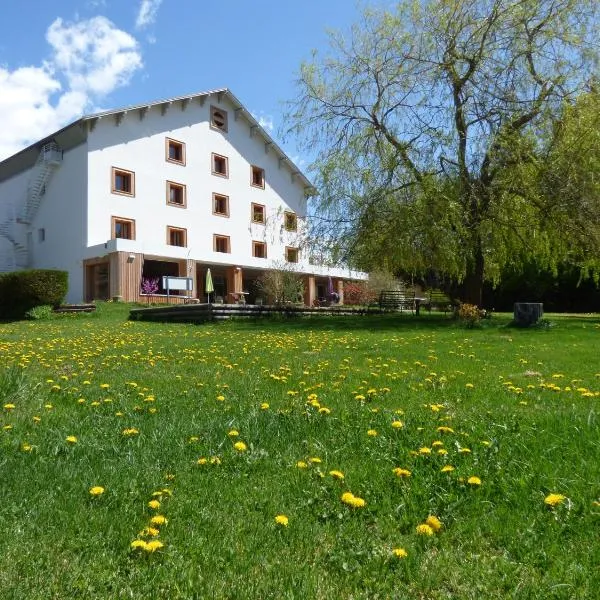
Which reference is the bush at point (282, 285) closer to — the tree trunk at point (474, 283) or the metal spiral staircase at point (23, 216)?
the tree trunk at point (474, 283)

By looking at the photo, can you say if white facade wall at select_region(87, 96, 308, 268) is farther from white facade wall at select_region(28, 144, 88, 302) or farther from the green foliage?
the green foliage

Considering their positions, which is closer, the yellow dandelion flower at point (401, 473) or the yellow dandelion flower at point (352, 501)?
the yellow dandelion flower at point (352, 501)

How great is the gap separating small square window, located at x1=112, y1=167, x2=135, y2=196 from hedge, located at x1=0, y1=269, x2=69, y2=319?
929 centimetres

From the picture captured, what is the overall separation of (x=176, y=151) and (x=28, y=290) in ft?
48.1

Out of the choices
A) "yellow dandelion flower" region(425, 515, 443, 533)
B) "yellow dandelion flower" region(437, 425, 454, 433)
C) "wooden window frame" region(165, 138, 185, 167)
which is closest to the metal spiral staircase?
"wooden window frame" region(165, 138, 185, 167)

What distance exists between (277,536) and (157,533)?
1.70ft

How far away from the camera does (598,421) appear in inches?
157

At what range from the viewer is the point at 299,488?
2.95 m

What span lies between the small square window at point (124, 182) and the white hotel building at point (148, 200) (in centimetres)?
5

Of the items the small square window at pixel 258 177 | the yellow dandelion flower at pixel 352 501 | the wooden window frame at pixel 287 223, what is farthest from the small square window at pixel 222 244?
the yellow dandelion flower at pixel 352 501

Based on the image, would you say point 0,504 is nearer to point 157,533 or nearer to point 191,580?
point 157,533

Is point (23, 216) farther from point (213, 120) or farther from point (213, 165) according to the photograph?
point (213, 120)

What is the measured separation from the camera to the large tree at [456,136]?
50.6ft

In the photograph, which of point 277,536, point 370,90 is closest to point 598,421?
point 277,536
